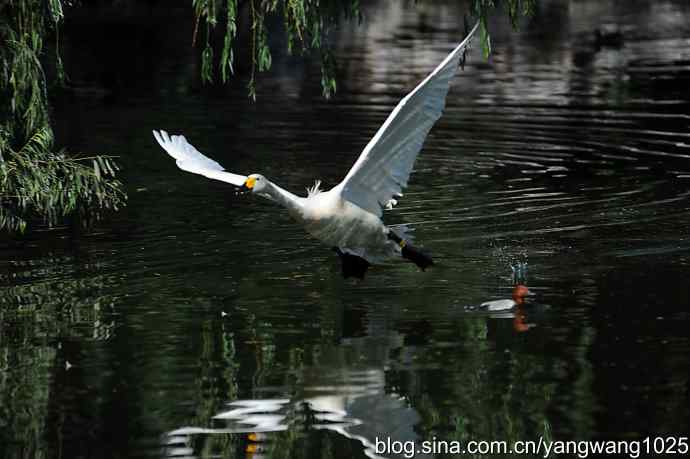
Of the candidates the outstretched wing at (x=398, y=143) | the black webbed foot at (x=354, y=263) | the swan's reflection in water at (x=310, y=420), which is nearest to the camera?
the swan's reflection in water at (x=310, y=420)

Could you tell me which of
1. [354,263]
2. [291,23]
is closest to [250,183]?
[354,263]

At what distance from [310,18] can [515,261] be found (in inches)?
118

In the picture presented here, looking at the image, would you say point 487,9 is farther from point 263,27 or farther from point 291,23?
point 263,27

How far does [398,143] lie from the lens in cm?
1185

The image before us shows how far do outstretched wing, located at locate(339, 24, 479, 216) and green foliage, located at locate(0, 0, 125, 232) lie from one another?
2809mm

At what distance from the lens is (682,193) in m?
16.7

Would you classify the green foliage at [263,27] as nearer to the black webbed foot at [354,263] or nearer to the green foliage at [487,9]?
the green foliage at [487,9]

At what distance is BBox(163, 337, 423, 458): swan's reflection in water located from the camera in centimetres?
839

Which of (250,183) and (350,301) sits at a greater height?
(250,183)

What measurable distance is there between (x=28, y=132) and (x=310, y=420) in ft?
18.1

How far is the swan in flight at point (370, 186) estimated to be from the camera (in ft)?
37.1

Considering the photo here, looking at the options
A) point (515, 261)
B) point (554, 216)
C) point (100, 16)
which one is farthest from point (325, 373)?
point (100, 16)

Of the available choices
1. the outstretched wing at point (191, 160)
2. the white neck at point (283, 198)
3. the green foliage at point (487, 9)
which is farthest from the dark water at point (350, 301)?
the green foliage at point (487, 9)

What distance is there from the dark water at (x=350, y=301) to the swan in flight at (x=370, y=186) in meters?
0.41
